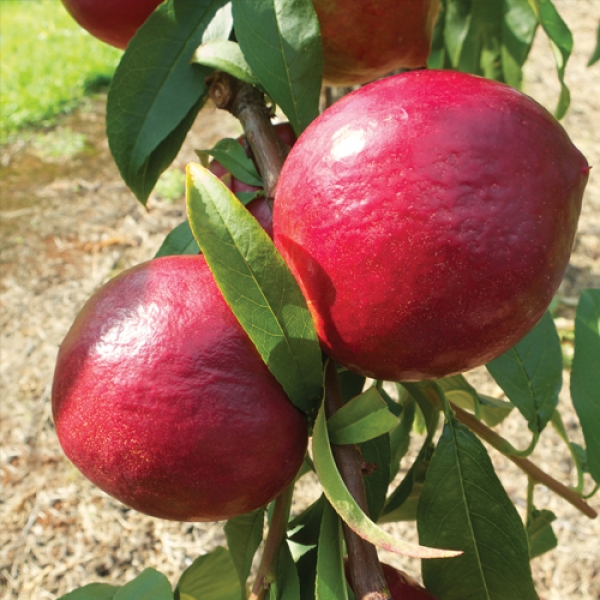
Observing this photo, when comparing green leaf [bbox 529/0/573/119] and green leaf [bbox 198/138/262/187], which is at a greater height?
green leaf [bbox 529/0/573/119]

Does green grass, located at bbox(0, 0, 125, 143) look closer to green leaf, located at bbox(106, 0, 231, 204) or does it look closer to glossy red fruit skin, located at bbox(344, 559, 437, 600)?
green leaf, located at bbox(106, 0, 231, 204)

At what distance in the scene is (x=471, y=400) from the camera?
101 centimetres

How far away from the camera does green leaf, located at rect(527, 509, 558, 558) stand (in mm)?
1000

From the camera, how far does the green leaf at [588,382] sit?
0.79 meters

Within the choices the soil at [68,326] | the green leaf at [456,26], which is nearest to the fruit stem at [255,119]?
the green leaf at [456,26]

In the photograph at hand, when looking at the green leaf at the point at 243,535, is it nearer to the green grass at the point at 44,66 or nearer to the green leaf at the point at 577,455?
the green leaf at the point at 577,455

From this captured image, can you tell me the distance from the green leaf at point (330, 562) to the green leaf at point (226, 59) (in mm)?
438

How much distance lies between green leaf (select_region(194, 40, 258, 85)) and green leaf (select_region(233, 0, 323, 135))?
38mm

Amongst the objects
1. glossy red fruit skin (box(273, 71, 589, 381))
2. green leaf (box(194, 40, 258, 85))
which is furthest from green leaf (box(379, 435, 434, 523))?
green leaf (box(194, 40, 258, 85))

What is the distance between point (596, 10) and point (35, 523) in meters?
3.75

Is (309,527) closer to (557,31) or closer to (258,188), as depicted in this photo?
(258,188)

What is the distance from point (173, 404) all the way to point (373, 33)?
1.42 feet

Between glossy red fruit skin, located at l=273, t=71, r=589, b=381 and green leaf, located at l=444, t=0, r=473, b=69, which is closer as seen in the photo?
glossy red fruit skin, located at l=273, t=71, r=589, b=381

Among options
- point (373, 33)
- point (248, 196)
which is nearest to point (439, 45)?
point (373, 33)
